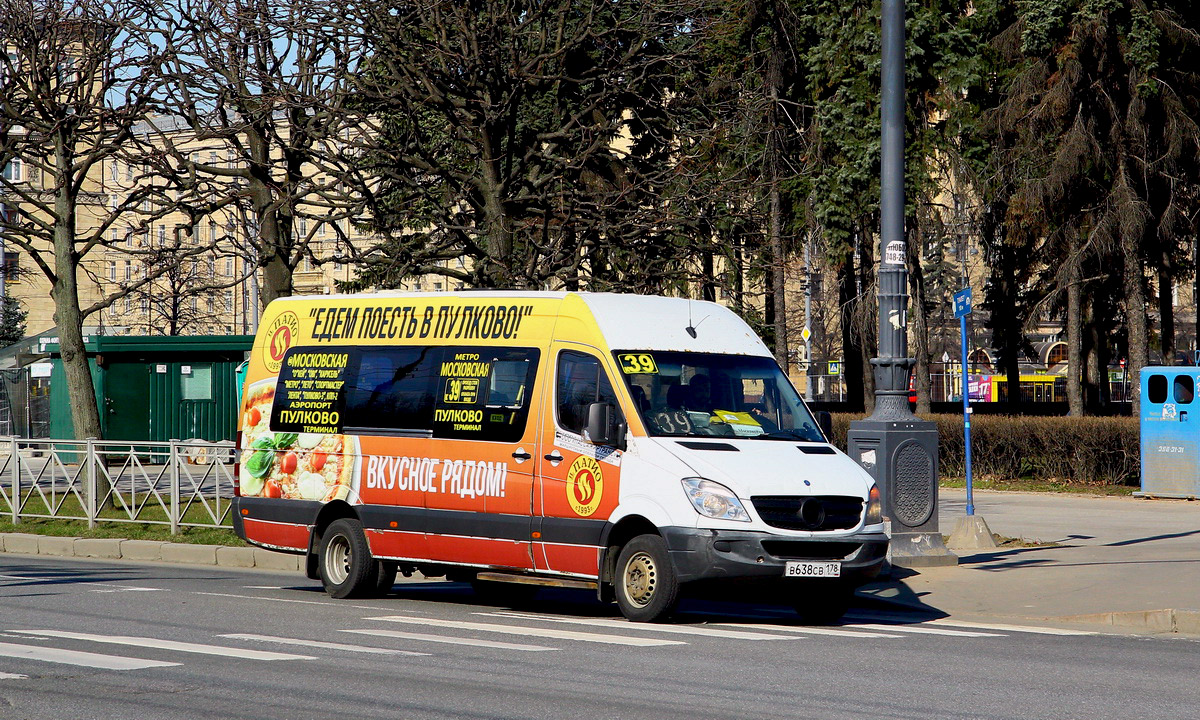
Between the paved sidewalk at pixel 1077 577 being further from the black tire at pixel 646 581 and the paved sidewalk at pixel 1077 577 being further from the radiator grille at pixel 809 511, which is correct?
the black tire at pixel 646 581

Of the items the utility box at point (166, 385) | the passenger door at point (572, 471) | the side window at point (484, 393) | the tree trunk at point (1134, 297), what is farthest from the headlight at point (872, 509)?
the tree trunk at point (1134, 297)

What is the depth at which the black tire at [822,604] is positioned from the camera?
36.3 feet

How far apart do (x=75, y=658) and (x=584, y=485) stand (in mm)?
3917

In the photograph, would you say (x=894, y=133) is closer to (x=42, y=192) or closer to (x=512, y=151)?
(x=512, y=151)

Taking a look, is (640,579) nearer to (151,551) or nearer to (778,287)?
(151,551)

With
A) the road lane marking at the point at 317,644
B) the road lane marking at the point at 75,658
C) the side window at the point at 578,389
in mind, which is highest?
the side window at the point at 578,389

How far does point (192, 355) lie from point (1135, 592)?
78.0 feet

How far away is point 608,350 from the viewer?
37.1 feet

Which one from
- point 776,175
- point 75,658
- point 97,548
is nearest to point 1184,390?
point 776,175

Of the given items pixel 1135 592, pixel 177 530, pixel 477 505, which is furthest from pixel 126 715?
pixel 177 530

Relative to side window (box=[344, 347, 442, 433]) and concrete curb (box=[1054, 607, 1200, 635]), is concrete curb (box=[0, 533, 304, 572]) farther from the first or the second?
concrete curb (box=[1054, 607, 1200, 635])

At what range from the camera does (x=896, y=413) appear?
13773mm

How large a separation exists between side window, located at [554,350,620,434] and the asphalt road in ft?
5.10

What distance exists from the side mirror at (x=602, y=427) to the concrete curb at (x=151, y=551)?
5728 mm
